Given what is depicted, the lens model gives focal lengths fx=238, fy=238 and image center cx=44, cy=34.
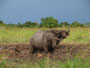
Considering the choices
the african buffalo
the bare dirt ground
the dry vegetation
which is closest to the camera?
the dry vegetation

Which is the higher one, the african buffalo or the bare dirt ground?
the african buffalo

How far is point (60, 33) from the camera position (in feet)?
24.9

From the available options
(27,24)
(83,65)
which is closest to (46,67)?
(83,65)

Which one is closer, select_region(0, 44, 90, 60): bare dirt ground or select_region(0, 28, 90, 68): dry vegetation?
select_region(0, 28, 90, 68): dry vegetation

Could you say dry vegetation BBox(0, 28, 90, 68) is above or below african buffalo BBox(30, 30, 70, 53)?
below

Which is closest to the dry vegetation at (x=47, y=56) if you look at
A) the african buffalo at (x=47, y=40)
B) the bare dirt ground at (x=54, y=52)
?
the bare dirt ground at (x=54, y=52)

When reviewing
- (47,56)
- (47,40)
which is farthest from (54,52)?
(47,56)

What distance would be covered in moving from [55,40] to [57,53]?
0.45m

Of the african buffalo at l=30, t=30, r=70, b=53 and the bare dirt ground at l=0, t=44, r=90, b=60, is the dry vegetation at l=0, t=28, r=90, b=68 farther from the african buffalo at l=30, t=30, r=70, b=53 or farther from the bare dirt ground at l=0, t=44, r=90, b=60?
the african buffalo at l=30, t=30, r=70, b=53

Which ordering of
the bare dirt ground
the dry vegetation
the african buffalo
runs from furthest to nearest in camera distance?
the african buffalo, the bare dirt ground, the dry vegetation

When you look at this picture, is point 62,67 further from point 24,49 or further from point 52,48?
point 24,49

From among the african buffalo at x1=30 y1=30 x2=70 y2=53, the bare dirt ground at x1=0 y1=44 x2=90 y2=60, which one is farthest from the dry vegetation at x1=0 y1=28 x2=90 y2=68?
the african buffalo at x1=30 y1=30 x2=70 y2=53

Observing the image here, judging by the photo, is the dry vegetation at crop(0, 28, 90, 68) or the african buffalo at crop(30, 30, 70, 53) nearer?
the dry vegetation at crop(0, 28, 90, 68)

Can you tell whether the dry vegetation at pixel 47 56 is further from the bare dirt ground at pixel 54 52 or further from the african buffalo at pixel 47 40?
the african buffalo at pixel 47 40
